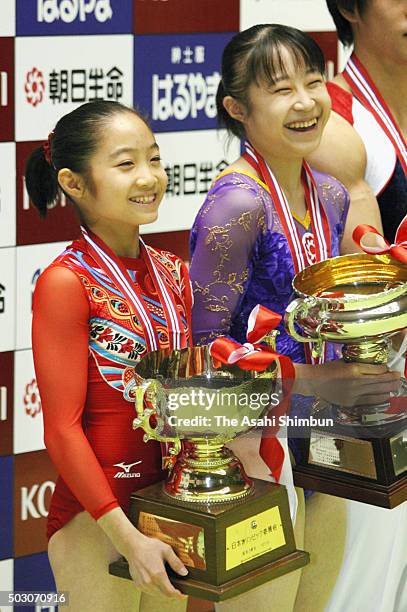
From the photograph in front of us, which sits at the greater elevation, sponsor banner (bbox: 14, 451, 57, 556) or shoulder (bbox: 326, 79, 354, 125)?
shoulder (bbox: 326, 79, 354, 125)

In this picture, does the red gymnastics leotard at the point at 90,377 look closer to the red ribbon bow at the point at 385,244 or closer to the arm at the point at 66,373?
the arm at the point at 66,373

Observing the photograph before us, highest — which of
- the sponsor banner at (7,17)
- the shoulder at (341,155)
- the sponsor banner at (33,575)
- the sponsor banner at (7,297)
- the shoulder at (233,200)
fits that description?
the sponsor banner at (7,17)

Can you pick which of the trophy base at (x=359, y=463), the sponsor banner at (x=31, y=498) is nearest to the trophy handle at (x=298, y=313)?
the trophy base at (x=359, y=463)

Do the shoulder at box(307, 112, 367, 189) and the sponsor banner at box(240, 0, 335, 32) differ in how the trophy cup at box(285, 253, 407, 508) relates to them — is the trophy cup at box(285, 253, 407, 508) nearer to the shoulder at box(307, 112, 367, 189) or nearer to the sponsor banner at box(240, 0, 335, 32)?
the shoulder at box(307, 112, 367, 189)

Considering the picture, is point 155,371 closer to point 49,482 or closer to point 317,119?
point 317,119

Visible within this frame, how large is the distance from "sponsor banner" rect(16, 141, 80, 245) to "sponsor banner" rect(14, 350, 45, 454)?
221mm

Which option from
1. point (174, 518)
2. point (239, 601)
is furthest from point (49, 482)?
point (174, 518)

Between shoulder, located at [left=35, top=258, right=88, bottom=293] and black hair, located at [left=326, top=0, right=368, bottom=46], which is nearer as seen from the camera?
shoulder, located at [left=35, top=258, right=88, bottom=293]

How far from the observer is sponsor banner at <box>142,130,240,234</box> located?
7.95 feet

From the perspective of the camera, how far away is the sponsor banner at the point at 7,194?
2.22m

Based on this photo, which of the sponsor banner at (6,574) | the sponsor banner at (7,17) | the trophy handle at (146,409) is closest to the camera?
the trophy handle at (146,409)

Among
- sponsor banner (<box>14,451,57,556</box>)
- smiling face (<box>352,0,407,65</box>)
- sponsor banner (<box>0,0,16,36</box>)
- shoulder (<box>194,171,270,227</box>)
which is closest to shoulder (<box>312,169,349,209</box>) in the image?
shoulder (<box>194,171,270,227</box>)

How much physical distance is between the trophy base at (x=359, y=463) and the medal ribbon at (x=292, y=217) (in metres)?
0.16

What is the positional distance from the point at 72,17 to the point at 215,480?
1.03 meters
